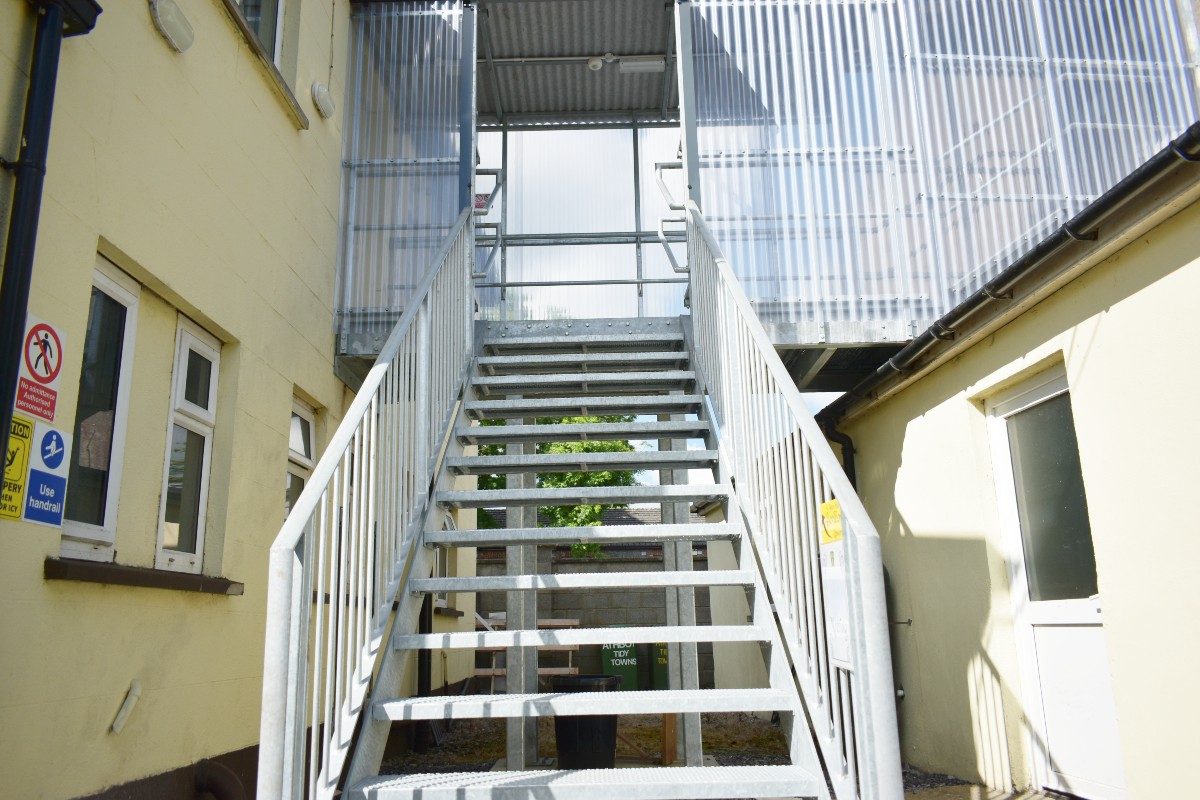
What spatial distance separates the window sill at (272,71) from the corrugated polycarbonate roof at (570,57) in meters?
2.18

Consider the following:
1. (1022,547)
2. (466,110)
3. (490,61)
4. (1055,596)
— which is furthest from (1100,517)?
(490,61)

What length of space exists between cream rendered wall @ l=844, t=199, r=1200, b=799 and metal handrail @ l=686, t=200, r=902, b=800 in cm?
114

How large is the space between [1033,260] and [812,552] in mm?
1734

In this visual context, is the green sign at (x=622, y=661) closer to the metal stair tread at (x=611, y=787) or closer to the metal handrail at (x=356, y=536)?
the metal handrail at (x=356, y=536)

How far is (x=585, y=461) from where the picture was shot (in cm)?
396

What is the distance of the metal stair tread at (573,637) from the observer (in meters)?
2.94

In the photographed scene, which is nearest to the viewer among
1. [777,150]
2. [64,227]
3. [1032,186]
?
[64,227]

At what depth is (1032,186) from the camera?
514 centimetres

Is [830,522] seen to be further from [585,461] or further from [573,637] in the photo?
[585,461]

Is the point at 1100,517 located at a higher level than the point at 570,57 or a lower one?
lower

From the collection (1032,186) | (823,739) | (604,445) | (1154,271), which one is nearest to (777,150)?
(1032,186)

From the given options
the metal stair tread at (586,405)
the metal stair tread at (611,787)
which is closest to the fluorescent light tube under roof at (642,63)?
the metal stair tread at (586,405)

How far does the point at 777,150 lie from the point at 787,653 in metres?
3.48

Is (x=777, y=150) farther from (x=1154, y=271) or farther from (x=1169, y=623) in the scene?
(x=1169, y=623)
